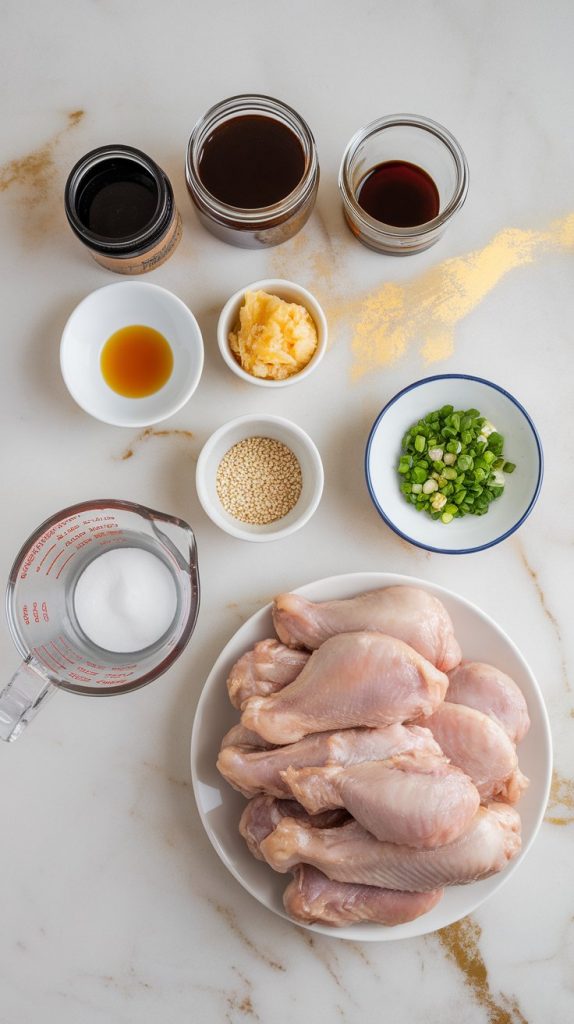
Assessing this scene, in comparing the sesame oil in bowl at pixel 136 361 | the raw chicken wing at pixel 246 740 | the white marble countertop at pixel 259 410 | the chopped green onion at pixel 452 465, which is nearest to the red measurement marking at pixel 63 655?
the white marble countertop at pixel 259 410

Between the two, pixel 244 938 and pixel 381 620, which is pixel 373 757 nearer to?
pixel 381 620

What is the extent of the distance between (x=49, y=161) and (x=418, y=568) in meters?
1.34

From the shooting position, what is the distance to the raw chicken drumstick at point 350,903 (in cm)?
150

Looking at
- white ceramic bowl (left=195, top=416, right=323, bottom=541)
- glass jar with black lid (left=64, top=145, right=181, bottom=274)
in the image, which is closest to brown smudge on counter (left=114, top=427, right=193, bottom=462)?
white ceramic bowl (left=195, top=416, right=323, bottom=541)

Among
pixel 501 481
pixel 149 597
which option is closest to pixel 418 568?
pixel 501 481

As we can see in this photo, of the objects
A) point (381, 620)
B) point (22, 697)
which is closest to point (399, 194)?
point (381, 620)

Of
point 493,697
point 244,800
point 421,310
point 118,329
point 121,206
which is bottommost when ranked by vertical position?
point 244,800

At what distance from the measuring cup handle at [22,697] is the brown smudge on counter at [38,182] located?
1055 millimetres

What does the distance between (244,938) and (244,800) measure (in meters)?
0.37

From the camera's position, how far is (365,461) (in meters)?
1.71

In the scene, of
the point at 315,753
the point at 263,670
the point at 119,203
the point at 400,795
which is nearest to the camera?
the point at 400,795

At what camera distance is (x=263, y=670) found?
1.60m

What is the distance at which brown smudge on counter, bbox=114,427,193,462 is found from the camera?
1.83 m

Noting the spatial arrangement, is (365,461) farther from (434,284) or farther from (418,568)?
(434,284)
